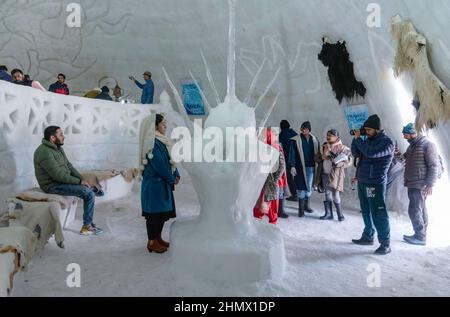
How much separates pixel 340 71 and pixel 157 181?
459cm

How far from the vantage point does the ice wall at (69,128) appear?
4.71 m

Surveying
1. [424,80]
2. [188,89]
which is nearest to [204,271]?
[424,80]

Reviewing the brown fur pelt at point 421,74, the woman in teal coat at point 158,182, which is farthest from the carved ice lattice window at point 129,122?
the brown fur pelt at point 421,74

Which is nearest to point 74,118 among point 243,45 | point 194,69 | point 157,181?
point 157,181

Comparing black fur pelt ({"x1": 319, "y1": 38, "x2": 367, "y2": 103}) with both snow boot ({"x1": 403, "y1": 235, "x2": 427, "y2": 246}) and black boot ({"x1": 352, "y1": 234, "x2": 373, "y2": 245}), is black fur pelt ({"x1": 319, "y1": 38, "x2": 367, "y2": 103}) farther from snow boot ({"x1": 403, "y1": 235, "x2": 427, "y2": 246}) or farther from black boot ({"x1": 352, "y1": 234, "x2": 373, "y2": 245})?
black boot ({"x1": 352, "y1": 234, "x2": 373, "y2": 245})

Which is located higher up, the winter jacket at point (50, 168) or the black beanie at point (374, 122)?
the black beanie at point (374, 122)

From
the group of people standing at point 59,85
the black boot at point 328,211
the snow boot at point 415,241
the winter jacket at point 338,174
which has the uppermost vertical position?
the group of people standing at point 59,85

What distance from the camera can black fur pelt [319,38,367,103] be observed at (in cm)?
650

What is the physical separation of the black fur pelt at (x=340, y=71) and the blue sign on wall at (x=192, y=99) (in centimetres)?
417

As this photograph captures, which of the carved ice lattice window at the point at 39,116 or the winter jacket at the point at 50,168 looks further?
the carved ice lattice window at the point at 39,116

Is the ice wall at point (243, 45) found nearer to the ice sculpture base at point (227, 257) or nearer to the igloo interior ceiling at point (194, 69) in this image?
the igloo interior ceiling at point (194, 69)

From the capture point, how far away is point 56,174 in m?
4.33

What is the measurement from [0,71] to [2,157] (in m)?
2.14

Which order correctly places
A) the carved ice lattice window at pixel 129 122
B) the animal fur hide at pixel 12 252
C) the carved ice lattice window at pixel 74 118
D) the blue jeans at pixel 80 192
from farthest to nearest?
the carved ice lattice window at pixel 129 122, the carved ice lattice window at pixel 74 118, the blue jeans at pixel 80 192, the animal fur hide at pixel 12 252
